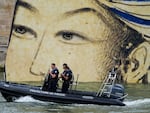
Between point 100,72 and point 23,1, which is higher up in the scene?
point 23,1

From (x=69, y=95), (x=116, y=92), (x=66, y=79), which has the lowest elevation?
(x=69, y=95)

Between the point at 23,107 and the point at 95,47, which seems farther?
the point at 95,47

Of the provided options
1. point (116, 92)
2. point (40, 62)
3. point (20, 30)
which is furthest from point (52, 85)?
point (20, 30)

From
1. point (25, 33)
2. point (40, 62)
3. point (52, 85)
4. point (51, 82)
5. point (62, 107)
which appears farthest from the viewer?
point (25, 33)

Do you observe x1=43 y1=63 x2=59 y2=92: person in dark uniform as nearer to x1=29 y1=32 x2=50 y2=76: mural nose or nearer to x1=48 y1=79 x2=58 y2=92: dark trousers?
x1=48 y1=79 x2=58 y2=92: dark trousers

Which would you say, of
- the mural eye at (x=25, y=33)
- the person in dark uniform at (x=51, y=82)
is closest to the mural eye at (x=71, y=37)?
the mural eye at (x=25, y=33)

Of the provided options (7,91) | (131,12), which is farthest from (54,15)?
(7,91)

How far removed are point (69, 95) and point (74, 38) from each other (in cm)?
1018

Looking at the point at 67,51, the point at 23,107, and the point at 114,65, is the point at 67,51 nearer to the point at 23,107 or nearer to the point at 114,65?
the point at 114,65

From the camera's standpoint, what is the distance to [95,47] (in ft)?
135

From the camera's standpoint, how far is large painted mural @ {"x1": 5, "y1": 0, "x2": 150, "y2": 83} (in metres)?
40.8

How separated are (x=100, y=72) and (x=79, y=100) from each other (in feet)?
33.0

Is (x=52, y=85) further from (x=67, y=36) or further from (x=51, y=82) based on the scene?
(x=67, y=36)

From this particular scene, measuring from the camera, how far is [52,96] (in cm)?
3119
